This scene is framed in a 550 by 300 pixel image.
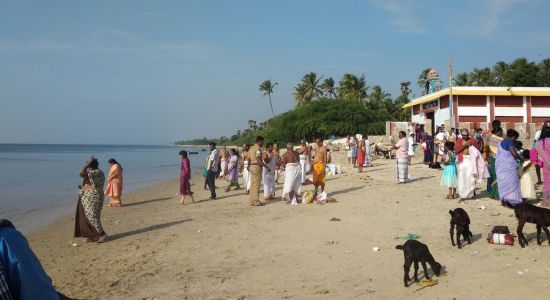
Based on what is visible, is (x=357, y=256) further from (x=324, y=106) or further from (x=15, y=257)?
(x=324, y=106)

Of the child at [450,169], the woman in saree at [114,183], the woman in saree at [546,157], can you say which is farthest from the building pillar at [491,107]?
the woman in saree at [114,183]

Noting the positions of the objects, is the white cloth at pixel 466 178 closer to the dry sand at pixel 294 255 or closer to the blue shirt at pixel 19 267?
the dry sand at pixel 294 255

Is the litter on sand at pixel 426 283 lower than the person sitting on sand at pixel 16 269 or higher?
lower

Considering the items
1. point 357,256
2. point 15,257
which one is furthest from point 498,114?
point 15,257

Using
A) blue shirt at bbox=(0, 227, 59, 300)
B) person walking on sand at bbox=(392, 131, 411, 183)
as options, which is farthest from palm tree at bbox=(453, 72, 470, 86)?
blue shirt at bbox=(0, 227, 59, 300)

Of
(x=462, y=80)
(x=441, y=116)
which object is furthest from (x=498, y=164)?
(x=462, y=80)

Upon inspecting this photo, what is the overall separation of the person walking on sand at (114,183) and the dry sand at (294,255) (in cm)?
216

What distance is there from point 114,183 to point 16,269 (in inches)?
496

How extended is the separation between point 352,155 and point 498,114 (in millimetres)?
14814

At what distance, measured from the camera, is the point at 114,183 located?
→ 1412 centimetres

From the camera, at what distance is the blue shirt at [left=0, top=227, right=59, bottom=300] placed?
7.04ft

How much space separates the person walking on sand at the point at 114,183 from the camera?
13.8 m

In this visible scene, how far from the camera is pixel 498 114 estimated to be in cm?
3108

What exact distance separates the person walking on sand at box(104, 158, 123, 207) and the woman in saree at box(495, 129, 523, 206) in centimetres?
1067
